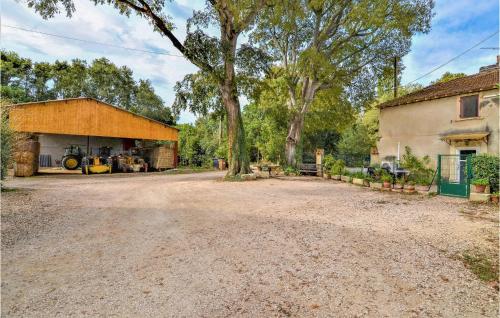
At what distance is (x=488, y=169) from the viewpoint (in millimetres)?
9367

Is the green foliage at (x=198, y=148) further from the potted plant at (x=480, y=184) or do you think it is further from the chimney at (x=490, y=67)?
the potted plant at (x=480, y=184)

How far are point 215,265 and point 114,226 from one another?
2995mm

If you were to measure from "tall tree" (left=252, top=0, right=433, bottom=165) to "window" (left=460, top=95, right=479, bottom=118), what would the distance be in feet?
19.5

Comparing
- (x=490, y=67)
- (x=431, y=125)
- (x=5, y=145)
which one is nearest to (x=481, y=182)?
(x=431, y=125)

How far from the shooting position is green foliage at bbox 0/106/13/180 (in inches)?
350

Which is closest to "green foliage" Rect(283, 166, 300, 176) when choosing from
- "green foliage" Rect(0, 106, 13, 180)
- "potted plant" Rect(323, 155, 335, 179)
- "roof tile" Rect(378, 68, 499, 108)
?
"potted plant" Rect(323, 155, 335, 179)

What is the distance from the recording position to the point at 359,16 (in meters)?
16.2

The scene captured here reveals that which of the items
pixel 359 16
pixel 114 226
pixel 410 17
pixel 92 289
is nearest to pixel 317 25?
pixel 359 16

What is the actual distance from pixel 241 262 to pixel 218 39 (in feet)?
43.9

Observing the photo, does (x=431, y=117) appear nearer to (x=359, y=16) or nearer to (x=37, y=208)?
(x=359, y=16)

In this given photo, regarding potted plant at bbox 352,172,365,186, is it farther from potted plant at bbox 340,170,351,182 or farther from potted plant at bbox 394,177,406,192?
potted plant at bbox 394,177,406,192

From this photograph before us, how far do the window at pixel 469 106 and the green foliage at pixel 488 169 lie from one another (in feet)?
20.3

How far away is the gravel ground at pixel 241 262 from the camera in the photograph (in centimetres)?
291

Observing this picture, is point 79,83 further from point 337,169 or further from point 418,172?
point 418,172
